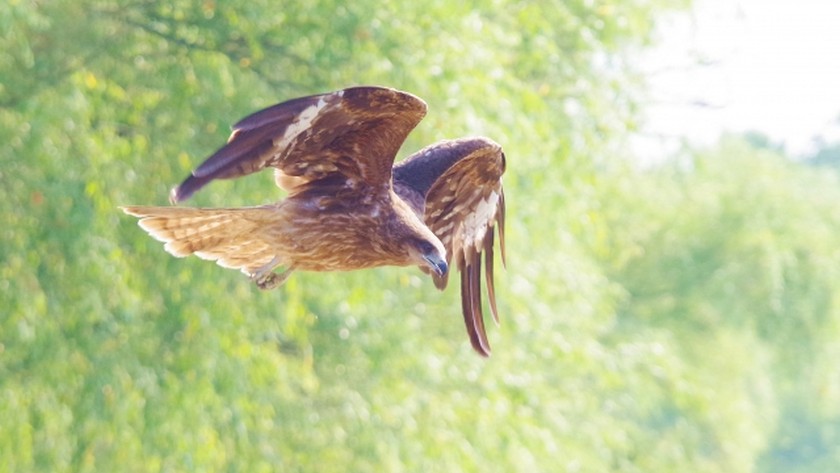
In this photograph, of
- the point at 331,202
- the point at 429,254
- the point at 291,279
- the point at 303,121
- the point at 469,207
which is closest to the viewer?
the point at 303,121

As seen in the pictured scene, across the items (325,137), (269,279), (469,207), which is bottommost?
(269,279)

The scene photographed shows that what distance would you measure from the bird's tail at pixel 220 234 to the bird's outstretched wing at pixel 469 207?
69 centimetres

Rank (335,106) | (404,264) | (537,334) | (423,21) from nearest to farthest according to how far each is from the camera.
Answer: (335,106) → (404,264) → (423,21) → (537,334)

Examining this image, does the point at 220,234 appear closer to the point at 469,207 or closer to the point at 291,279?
the point at 469,207

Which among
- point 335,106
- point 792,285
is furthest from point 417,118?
point 792,285

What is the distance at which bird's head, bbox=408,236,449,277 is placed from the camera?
5.66m

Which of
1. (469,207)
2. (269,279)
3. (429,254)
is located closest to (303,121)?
(429,254)

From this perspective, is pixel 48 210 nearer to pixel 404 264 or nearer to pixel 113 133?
pixel 113 133

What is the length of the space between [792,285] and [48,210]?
1039cm

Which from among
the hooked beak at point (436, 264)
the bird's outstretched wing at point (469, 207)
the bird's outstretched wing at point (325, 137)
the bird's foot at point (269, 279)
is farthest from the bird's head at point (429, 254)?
the bird's outstretched wing at point (469, 207)

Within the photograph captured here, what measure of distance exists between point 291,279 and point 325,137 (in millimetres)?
3290

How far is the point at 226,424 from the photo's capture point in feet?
30.8

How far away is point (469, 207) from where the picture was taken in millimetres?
7000

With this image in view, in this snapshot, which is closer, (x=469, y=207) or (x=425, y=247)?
(x=425, y=247)
